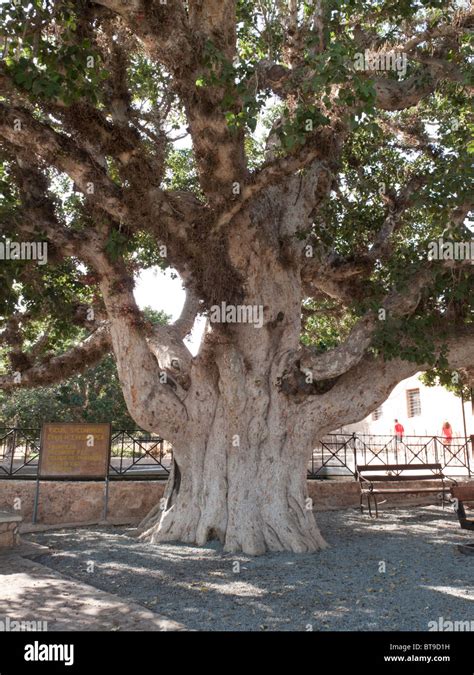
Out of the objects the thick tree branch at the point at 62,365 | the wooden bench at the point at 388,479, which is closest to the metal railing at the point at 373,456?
the wooden bench at the point at 388,479

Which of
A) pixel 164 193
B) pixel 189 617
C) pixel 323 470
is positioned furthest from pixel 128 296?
pixel 323 470

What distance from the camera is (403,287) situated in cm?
784

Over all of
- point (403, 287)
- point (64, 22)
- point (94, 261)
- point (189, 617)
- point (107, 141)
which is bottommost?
point (189, 617)

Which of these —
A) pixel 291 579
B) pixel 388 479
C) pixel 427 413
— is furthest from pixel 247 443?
pixel 427 413

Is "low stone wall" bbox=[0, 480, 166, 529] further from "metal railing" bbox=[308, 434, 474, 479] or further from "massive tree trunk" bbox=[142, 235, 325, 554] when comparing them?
"metal railing" bbox=[308, 434, 474, 479]

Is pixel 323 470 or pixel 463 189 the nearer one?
pixel 463 189

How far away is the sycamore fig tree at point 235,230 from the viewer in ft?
22.8

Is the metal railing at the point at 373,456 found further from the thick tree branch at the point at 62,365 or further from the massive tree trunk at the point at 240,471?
the thick tree branch at the point at 62,365

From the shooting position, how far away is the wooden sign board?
9.50m

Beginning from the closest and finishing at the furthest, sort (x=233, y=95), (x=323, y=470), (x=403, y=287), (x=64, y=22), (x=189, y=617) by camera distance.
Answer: (x=189, y=617) → (x=233, y=95) → (x=64, y=22) → (x=403, y=287) → (x=323, y=470)

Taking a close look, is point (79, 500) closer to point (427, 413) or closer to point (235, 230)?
point (235, 230)

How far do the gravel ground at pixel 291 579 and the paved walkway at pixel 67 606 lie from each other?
0.20m

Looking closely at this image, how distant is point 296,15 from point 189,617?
8723mm

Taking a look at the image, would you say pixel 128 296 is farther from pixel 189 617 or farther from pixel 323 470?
pixel 323 470
